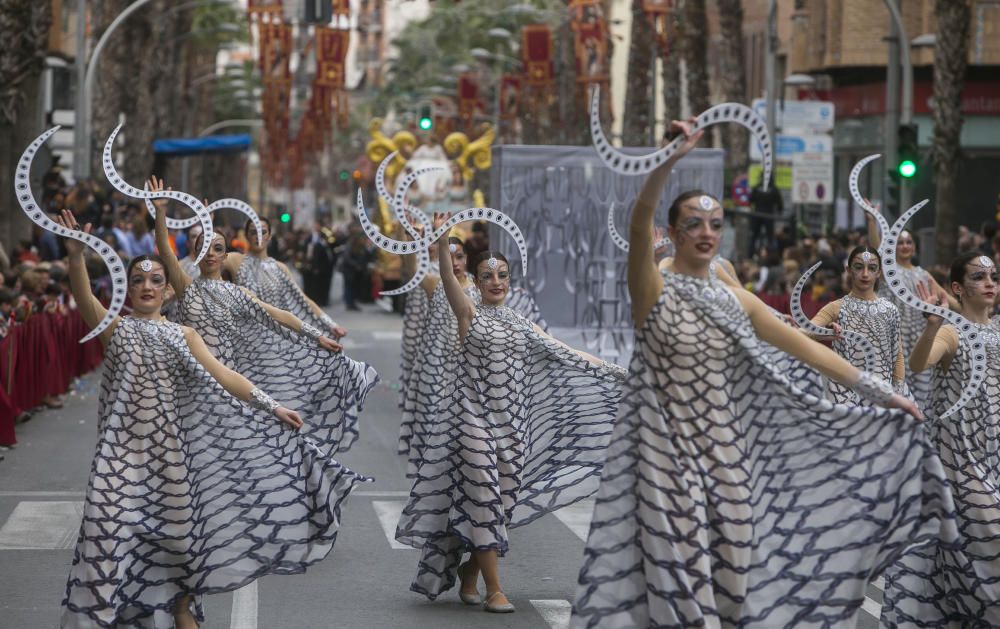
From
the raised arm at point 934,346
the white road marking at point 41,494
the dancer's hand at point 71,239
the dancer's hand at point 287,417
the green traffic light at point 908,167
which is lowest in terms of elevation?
the white road marking at point 41,494

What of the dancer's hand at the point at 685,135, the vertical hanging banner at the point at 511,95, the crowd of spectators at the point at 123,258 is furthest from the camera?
the vertical hanging banner at the point at 511,95

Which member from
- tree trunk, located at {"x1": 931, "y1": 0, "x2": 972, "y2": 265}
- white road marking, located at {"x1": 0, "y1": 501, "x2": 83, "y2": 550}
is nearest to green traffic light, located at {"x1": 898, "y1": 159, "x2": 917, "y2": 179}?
tree trunk, located at {"x1": 931, "y1": 0, "x2": 972, "y2": 265}

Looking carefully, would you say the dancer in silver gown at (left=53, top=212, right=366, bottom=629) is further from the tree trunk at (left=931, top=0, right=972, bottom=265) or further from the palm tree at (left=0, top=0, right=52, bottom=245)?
the tree trunk at (left=931, top=0, right=972, bottom=265)

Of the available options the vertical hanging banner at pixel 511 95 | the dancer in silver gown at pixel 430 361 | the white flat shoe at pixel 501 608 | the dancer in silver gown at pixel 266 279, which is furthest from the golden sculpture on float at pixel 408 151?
the white flat shoe at pixel 501 608

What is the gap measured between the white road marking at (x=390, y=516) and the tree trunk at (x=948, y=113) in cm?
1339

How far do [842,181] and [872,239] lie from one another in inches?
1492

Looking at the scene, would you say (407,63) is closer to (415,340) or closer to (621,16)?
(621,16)

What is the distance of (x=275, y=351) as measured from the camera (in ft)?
41.7

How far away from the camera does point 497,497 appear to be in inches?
379

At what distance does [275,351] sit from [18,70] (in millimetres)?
12642

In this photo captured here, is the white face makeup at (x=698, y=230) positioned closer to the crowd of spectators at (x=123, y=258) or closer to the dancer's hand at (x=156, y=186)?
the dancer's hand at (x=156, y=186)

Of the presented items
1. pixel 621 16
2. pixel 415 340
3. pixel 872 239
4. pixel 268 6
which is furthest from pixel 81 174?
pixel 621 16

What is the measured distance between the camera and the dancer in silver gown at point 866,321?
11.4 m

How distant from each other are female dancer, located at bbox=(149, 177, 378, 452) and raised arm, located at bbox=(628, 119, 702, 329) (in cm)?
548
